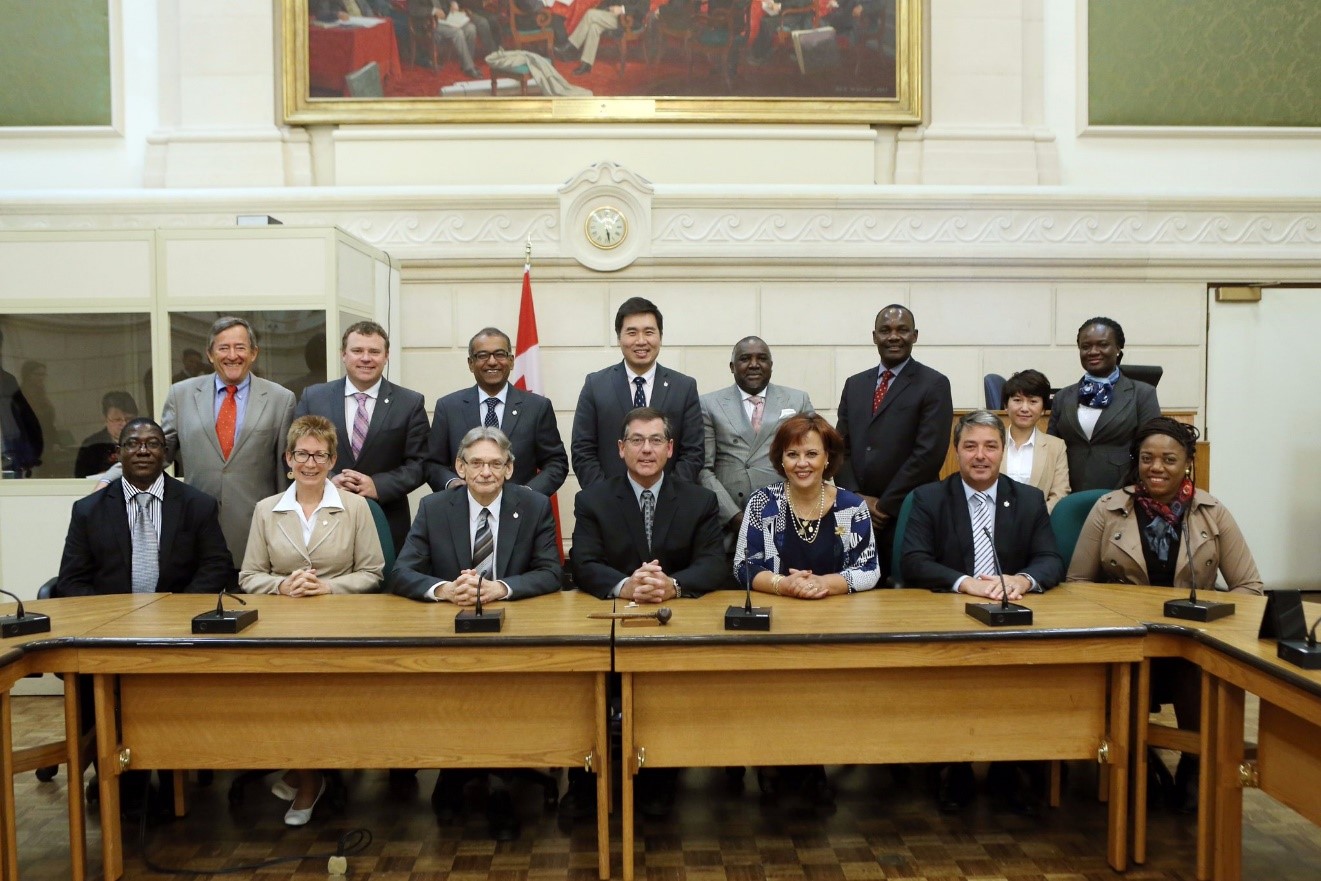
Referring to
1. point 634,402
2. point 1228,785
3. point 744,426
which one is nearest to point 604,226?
point 634,402

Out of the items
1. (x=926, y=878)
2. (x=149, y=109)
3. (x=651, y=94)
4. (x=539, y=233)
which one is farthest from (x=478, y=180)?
(x=926, y=878)

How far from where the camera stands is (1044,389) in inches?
157

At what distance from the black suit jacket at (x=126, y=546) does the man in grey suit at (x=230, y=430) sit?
39 cm

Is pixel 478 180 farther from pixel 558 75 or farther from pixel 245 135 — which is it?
pixel 245 135

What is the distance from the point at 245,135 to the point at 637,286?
2.48m

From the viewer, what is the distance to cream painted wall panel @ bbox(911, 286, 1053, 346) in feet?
18.9

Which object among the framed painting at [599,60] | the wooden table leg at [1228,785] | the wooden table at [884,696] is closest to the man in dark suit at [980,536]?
the wooden table at [884,696]

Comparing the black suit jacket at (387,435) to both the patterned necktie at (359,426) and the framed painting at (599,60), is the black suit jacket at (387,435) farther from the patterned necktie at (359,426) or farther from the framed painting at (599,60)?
the framed painting at (599,60)

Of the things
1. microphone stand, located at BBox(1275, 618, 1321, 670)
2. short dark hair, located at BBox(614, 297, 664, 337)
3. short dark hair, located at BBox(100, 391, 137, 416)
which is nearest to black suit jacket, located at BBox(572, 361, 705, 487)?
short dark hair, located at BBox(614, 297, 664, 337)

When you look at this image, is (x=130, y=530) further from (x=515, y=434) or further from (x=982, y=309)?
(x=982, y=309)

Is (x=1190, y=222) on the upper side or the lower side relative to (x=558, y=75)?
lower

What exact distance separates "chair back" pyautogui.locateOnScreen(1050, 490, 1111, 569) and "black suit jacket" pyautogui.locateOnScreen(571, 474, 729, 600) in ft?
3.94

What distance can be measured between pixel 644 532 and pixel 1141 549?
1577 mm

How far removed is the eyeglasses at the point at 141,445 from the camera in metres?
3.17
